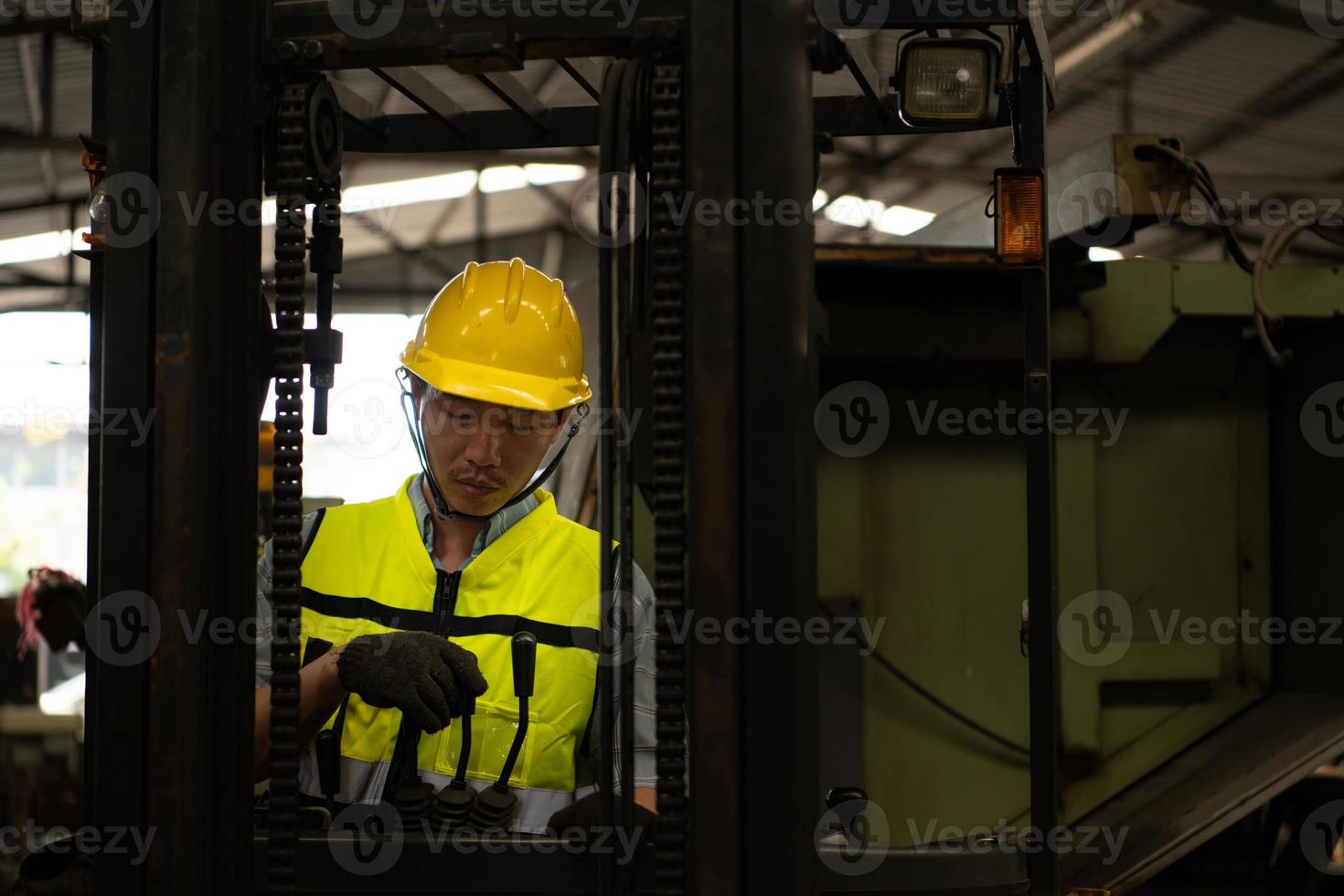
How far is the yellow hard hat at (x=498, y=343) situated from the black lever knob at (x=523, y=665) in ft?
2.55

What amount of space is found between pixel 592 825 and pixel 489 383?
1.03m

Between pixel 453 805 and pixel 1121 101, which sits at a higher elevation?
pixel 1121 101

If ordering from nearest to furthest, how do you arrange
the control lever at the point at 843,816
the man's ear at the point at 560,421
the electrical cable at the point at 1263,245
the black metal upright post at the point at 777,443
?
the black metal upright post at the point at 777,443 → the control lever at the point at 843,816 → the man's ear at the point at 560,421 → the electrical cable at the point at 1263,245

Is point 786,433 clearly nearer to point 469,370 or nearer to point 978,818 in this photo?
point 469,370

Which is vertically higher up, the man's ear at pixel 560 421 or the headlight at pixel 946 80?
the headlight at pixel 946 80

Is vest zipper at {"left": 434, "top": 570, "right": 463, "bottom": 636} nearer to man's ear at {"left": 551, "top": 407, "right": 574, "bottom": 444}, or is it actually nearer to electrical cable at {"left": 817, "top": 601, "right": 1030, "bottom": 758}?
man's ear at {"left": 551, "top": 407, "right": 574, "bottom": 444}

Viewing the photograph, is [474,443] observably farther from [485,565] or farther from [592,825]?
[592,825]

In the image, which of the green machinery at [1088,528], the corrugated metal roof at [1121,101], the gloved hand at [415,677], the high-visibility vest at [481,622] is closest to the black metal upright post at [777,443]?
the gloved hand at [415,677]

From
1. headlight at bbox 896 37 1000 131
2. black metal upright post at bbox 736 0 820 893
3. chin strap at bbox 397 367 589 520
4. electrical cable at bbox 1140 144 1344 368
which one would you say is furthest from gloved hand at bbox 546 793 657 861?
electrical cable at bbox 1140 144 1344 368

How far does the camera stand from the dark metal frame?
1.34m

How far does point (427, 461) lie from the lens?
237cm

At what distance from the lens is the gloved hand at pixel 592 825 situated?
138cm

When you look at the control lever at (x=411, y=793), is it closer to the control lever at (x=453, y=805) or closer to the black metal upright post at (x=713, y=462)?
the control lever at (x=453, y=805)

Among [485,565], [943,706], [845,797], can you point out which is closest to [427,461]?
[485,565]
